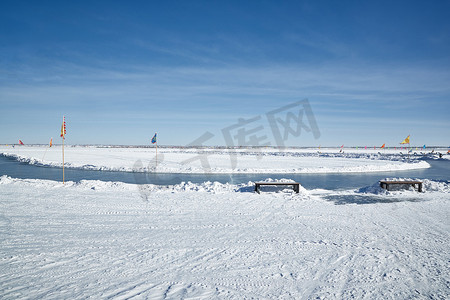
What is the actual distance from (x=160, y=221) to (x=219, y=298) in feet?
13.1

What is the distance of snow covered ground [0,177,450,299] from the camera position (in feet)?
12.6

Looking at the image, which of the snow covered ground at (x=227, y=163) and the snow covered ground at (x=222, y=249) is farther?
the snow covered ground at (x=227, y=163)

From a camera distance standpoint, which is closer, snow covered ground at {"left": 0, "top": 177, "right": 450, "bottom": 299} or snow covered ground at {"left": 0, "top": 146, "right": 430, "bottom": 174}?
snow covered ground at {"left": 0, "top": 177, "right": 450, "bottom": 299}

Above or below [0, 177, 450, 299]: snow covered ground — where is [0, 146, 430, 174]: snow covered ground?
above

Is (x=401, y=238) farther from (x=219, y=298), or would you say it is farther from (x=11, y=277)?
(x=11, y=277)

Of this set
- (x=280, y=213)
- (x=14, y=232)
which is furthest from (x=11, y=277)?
(x=280, y=213)

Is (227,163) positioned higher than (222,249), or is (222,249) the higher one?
(227,163)

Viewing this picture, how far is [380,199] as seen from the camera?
34.7ft

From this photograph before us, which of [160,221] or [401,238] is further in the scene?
[160,221]

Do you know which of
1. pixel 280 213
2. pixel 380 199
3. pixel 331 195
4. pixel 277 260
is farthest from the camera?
pixel 331 195

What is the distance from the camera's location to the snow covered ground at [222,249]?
3844 millimetres

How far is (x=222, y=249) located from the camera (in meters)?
5.23

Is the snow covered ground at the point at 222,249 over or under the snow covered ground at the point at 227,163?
under

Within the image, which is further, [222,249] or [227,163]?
[227,163]
